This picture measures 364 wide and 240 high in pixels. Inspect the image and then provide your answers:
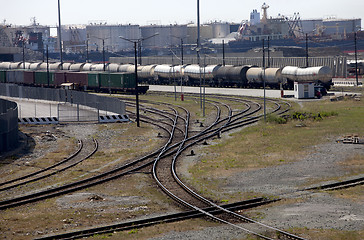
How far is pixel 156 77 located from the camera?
99.6 m

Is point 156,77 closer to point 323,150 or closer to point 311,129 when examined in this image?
point 311,129

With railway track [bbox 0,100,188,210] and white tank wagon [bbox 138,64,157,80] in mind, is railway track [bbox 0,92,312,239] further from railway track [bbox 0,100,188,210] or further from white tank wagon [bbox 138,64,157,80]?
white tank wagon [bbox 138,64,157,80]

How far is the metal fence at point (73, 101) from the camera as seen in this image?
176ft

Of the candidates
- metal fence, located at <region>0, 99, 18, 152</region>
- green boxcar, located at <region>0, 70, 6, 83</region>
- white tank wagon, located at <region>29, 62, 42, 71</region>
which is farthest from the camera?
white tank wagon, located at <region>29, 62, 42, 71</region>

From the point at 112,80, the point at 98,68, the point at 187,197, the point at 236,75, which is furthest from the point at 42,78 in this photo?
the point at 187,197

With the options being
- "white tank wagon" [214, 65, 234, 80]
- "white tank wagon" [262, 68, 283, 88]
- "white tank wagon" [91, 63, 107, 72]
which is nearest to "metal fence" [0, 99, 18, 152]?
"white tank wagon" [262, 68, 283, 88]

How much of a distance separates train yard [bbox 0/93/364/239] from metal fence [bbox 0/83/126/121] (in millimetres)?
6828

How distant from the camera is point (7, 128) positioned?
36094mm

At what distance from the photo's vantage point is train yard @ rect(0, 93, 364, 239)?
19.2 meters

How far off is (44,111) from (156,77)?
39.5 m

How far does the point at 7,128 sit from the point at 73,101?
30057 millimetres

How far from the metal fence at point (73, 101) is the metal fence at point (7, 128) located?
35.9ft

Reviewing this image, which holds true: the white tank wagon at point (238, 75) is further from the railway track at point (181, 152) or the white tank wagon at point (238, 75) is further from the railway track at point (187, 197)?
the railway track at point (187, 197)

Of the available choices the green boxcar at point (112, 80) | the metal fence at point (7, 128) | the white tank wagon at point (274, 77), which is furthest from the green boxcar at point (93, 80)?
the metal fence at point (7, 128)
